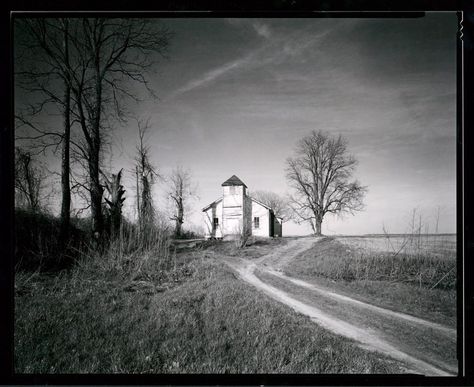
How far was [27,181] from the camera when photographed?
15.3 ft

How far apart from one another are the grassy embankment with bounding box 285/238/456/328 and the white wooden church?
1.30 metres

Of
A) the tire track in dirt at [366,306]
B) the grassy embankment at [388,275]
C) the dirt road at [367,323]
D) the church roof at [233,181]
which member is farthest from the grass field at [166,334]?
the church roof at [233,181]

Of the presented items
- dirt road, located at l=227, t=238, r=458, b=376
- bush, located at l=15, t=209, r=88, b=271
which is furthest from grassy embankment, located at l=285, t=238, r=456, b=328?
bush, located at l=15, t=209, r=88, b=271

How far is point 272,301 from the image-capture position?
483 centimetres

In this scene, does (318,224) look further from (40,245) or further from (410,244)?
(40,245)

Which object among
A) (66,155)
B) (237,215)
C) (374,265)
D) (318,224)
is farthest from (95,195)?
(374,265)

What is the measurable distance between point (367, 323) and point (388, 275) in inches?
103

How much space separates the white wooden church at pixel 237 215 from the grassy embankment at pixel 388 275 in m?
1.30

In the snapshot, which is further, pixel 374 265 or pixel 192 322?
pixel 374 265

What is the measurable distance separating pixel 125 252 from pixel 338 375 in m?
4.96

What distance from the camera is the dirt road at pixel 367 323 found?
3.50m
